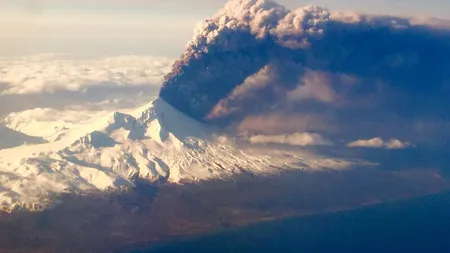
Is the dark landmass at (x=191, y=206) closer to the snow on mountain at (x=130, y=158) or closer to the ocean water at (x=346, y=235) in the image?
the ocean water at (x=346, y=235)

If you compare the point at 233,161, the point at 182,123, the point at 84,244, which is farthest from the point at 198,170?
the point at 84,244

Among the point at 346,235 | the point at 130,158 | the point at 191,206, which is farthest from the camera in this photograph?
the point at 130,158

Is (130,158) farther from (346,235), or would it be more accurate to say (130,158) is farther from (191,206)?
(346,235)

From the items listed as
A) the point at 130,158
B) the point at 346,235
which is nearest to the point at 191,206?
the point at 130,158

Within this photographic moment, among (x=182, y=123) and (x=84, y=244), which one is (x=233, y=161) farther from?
(x=84, y=244)

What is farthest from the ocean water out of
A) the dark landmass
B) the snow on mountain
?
the snow on mountain

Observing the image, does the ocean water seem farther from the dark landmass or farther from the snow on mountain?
the snow on mountain
